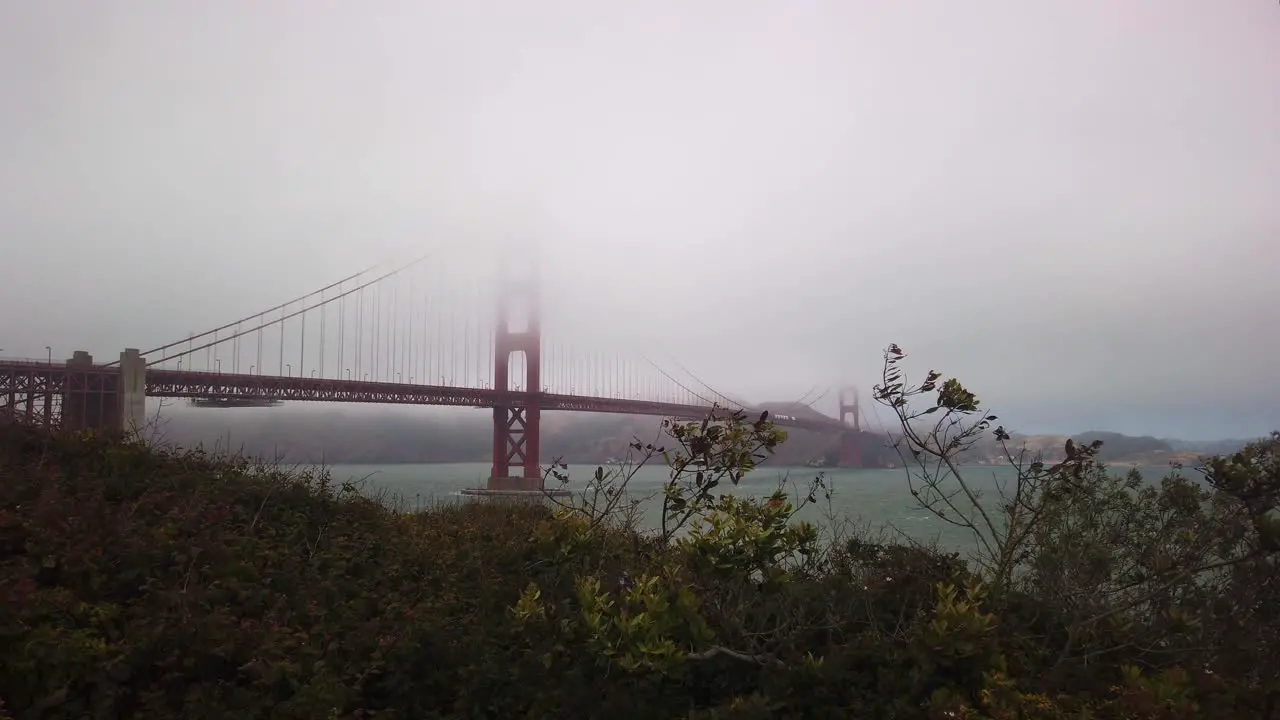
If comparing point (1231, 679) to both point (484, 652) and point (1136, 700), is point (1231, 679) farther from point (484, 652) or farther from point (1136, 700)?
point (484, 652)

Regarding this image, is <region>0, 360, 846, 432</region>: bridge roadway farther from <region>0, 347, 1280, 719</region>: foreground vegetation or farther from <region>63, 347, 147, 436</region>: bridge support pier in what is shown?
<region>0, 347, 1280, 719</region>: foreground vegetation

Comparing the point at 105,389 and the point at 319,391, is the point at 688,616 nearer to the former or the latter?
the point at 105,389

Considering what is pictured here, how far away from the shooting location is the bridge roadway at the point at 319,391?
16.8 meters

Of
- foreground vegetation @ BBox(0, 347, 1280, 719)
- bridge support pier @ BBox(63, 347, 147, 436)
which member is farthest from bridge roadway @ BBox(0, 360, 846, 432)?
foreground vegetation @ BBox(0, 347, 1280, 719)

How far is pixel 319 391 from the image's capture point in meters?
26.1

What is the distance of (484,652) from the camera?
11.5ft

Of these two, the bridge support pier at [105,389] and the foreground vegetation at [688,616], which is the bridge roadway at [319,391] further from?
the foreground vegetation at [688,616]

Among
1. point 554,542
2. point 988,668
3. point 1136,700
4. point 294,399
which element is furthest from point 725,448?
point 294,399

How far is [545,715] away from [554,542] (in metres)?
1.11

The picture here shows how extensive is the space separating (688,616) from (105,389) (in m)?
19.8

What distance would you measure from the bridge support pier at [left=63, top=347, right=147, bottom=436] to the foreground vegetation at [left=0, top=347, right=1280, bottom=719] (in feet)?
45.5

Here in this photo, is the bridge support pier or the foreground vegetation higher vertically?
the bridge support pier

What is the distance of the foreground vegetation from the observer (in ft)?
9.38

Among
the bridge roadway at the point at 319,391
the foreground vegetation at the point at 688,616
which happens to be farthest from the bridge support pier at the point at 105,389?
the foreground vegetation at the point at 688,616
